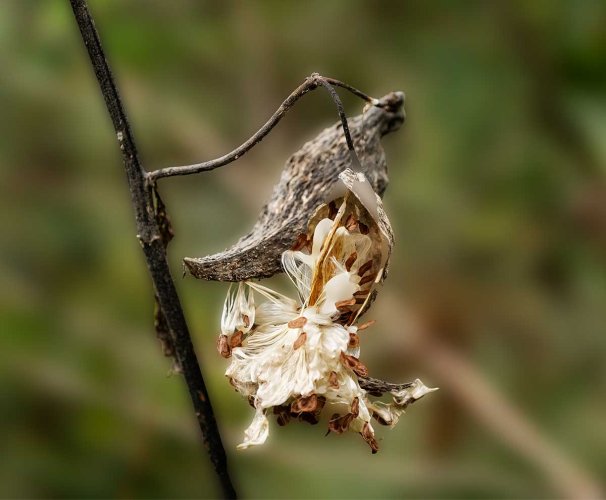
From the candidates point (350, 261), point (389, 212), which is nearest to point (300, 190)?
point (350, 261)

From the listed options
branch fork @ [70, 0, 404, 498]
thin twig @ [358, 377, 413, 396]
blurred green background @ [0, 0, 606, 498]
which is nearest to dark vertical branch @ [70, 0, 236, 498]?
branch fork @ [70, 0, 404, 498]

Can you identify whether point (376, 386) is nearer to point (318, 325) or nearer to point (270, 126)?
point (318, 325)

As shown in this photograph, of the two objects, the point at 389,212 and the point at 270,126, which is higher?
the point at 389,212

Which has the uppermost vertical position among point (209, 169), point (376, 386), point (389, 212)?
point (389, 212)

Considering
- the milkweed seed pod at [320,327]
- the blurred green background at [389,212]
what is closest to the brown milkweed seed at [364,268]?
the milkweed seed pod at [320,327]

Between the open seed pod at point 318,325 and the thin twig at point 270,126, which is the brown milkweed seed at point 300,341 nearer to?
the open seed pod at point 318,325

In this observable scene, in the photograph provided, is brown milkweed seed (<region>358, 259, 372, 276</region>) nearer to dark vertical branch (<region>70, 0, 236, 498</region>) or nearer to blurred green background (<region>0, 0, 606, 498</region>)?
Result: dark vertical branch (<region>70, 0, 236, 498</region>)
